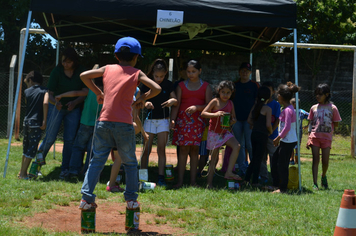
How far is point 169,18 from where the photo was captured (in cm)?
619

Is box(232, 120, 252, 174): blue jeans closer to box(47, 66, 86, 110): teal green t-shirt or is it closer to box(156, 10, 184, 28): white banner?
box(156, 10, 184, 28): white banner

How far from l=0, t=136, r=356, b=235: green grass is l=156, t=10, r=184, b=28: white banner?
2449 millimetres

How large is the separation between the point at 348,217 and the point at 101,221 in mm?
2534

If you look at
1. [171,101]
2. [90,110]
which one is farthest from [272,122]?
[90,110]

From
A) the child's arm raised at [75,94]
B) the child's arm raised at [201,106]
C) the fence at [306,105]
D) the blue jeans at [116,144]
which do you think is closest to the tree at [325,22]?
the fence at [306,105]

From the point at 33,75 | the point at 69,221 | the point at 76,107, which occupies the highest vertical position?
the point at 33,75

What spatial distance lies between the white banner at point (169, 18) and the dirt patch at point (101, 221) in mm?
2751

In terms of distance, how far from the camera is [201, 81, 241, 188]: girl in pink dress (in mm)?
6430

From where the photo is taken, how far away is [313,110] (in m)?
7.13

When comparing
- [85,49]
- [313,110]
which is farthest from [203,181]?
[85,49]

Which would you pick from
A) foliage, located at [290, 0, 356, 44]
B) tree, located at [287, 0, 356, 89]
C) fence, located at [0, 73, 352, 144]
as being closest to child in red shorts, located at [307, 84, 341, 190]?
fence, located at [0, 73, 352, 144]

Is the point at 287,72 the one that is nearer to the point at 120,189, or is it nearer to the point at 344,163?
the point at 344,163

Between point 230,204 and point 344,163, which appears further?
point 344,163

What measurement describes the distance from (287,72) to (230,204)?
15.0m
